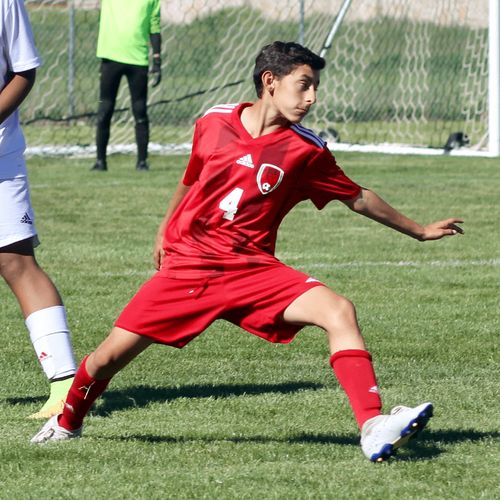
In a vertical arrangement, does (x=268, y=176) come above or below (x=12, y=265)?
above

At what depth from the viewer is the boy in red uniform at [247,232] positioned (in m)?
4.72

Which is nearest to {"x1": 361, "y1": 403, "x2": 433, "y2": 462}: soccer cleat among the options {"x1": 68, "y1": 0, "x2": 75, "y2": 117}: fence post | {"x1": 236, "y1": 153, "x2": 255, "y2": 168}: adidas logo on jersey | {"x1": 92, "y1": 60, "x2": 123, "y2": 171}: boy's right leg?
{"x1": 236, "y1": 153, "x2": 255, "y2": 168}: adidas logo on jersey

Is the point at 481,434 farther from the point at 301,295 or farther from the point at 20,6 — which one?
the point at 20,6

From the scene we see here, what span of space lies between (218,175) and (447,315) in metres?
3.04

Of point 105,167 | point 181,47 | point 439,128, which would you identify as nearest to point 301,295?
point 105,167

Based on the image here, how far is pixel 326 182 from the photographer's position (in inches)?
193

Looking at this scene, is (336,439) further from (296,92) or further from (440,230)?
(296,92)

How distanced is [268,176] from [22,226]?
1.18 m

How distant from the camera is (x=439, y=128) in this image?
18562mm

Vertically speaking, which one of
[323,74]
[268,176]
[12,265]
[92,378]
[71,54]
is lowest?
[323,74]

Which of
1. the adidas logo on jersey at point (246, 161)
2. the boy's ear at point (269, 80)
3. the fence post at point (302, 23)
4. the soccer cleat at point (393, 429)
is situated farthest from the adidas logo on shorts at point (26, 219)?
the fence post at point (302, 23)

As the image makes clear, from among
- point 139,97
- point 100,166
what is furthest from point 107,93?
point 100,166

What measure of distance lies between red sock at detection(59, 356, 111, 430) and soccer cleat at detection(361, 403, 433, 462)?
103 centimetres

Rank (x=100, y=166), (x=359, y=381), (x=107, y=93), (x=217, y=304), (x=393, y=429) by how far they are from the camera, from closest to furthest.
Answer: (x=393, y=429) → (x=359, y=381) → (x=217, y=304) → (x=107, y=93) → (x=100, y=166)
